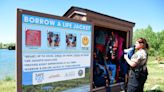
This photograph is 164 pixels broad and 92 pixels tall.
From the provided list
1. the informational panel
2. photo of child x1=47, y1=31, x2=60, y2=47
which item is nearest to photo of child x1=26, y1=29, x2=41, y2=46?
the informational panel

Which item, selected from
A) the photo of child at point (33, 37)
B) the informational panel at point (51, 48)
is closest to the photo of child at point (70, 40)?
the informational panel at point (51, 48)

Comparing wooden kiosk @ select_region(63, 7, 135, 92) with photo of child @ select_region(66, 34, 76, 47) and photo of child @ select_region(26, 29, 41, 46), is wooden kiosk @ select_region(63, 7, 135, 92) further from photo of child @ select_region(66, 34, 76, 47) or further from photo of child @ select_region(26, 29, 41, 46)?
photo of child @ select_region(26, 29, 41, 46)

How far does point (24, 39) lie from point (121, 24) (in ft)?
10.6

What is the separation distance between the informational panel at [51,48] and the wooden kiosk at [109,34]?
40 centimetres

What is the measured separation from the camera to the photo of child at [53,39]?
4044 millimetres

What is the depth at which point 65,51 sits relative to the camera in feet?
14.3

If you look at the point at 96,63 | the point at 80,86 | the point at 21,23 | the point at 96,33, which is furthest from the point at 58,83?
the point at 96,33

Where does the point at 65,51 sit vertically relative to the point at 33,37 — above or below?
below

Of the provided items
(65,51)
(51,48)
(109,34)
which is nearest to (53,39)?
(51,48)

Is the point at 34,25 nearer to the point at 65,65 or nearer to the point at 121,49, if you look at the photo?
the point at 65,65

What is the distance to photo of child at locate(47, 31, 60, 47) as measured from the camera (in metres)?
4.04

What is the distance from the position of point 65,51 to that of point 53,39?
38cm

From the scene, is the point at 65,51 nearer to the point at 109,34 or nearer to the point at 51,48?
the point at 51,48

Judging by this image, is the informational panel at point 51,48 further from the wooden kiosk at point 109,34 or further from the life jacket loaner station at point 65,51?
the wooden kiosk at point 109,34
